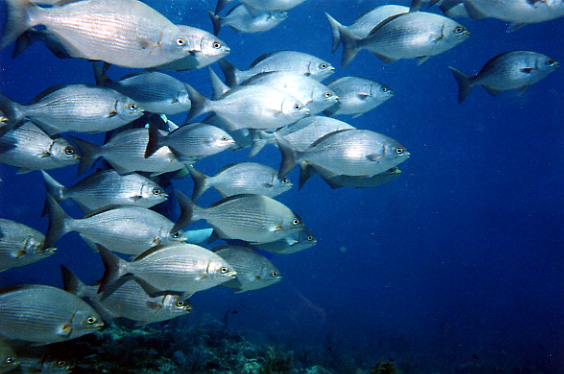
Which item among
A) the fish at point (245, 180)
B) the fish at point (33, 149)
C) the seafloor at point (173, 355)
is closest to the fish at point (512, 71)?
the fish at point (245, 180)

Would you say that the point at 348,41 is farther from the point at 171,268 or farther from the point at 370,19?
the point at 171,268

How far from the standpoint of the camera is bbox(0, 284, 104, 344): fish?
2.90 m

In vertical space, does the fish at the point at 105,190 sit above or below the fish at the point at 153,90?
below

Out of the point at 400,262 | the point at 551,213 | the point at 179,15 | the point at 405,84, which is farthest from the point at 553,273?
the point at 179,15

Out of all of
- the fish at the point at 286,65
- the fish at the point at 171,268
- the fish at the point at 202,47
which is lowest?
the fish at the point at 171,268

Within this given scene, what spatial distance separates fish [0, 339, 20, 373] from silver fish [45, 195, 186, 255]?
4.10 feet

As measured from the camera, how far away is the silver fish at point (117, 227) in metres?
3.16

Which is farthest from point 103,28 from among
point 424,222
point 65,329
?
point 424,222

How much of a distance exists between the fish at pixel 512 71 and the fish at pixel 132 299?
414cm

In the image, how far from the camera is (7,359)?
A: 3.25 m

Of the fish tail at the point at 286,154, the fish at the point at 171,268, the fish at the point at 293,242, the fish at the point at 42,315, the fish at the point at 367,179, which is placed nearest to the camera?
the fish at the point at 42,315

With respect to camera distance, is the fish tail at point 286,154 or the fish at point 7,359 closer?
the fish at point 7,359

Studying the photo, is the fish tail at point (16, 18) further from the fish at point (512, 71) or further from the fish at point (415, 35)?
the fish at point (512, 71)

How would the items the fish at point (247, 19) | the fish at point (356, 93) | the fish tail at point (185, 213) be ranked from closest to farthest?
the fish tail at point (185, 213) → the fish at point (356, 93) → the fish at point (247, 19)
